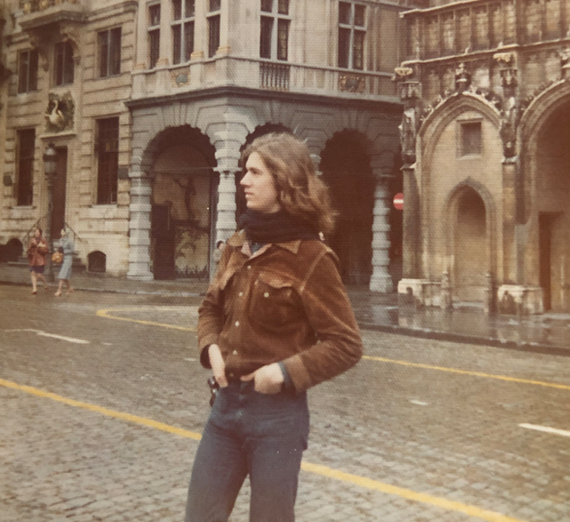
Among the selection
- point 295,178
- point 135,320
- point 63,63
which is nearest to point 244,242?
point 295,178

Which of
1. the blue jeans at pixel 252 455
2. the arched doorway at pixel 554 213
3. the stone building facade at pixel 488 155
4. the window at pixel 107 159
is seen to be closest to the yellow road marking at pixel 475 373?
the blue jeans at pixel 252 455

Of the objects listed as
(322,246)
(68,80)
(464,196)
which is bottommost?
(322,246)

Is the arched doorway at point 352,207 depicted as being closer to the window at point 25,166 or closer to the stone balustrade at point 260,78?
the stone balustrade at point 260,78

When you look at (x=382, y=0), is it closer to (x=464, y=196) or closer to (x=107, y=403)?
(x=464, y=196)

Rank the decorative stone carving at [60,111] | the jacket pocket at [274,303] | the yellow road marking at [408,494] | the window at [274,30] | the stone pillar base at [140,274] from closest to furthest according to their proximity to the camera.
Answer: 1. the jacket pocket at [274,303]
2. the yellow road marking at [408,494]
3. the window at [274,30]
4. the stone pillar base at [140,274]
5. the decorative stone carving at [60,111]

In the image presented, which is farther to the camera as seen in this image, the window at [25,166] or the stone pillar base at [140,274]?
the window at [25,166]

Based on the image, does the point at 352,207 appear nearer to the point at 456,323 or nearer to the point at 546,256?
the point at 546,256

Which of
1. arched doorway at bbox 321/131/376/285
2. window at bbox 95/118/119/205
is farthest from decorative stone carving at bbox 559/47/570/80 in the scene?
window at bbox 95/118/119/205

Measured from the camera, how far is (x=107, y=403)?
7945mm

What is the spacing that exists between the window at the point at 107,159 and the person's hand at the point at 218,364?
29.5m

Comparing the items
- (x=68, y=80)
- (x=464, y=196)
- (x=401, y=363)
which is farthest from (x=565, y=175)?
(x=68, y=80)

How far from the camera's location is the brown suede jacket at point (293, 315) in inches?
119

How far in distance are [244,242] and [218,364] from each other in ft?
1.52

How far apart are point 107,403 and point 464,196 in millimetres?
14617
